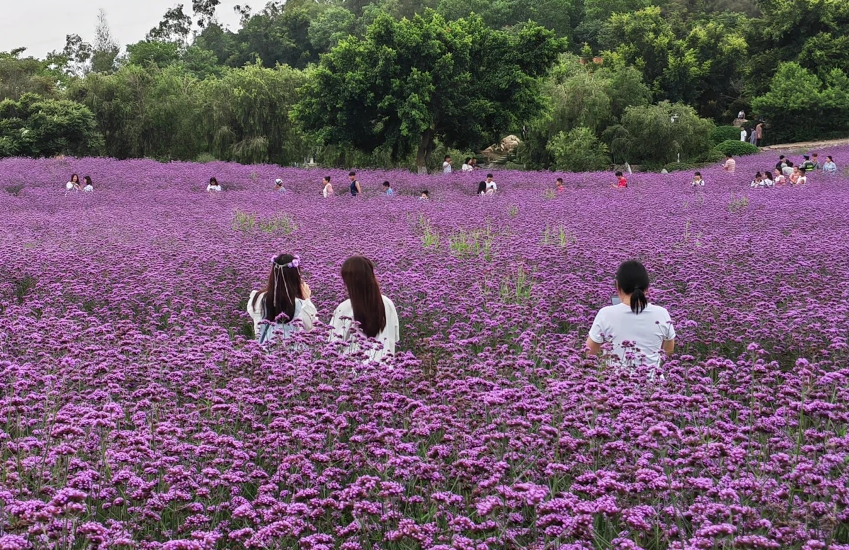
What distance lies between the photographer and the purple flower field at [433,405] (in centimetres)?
287

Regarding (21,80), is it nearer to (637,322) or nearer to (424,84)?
(424,84)

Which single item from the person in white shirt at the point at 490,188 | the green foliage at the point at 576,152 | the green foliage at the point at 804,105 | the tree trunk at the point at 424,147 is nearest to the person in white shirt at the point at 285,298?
the person in white shirt at the point at 490,188

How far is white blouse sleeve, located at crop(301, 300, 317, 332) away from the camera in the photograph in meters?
5.88

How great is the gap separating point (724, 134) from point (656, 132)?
1277 cm

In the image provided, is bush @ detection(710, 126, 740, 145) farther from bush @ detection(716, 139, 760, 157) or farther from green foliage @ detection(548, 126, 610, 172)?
green foliage @ detection(548, 126, 610, 172)

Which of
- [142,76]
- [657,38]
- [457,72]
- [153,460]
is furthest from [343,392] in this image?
[657,38]

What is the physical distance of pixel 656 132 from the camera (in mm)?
35031

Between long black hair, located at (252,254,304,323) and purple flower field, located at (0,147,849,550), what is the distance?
13.3 inches

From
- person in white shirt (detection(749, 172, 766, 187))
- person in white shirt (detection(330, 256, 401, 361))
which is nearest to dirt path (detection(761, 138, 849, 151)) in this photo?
person in white shirt (detection(749, 172, 766, 187))

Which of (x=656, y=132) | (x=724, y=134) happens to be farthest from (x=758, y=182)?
(x=724, y=134)

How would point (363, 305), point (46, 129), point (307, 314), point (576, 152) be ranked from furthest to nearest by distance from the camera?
point (46, 129), point (576, 152), point (307, 314), point (363, 305)

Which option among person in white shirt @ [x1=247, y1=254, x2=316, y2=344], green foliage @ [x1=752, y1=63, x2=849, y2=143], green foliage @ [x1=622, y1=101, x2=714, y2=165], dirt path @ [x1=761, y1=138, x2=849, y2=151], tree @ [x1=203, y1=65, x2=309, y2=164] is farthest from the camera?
green foliage @ [x1=752, y1=63, x2=849, y2=143]

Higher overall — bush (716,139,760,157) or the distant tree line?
the distant tree line

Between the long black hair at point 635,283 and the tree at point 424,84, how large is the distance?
21.4 m
